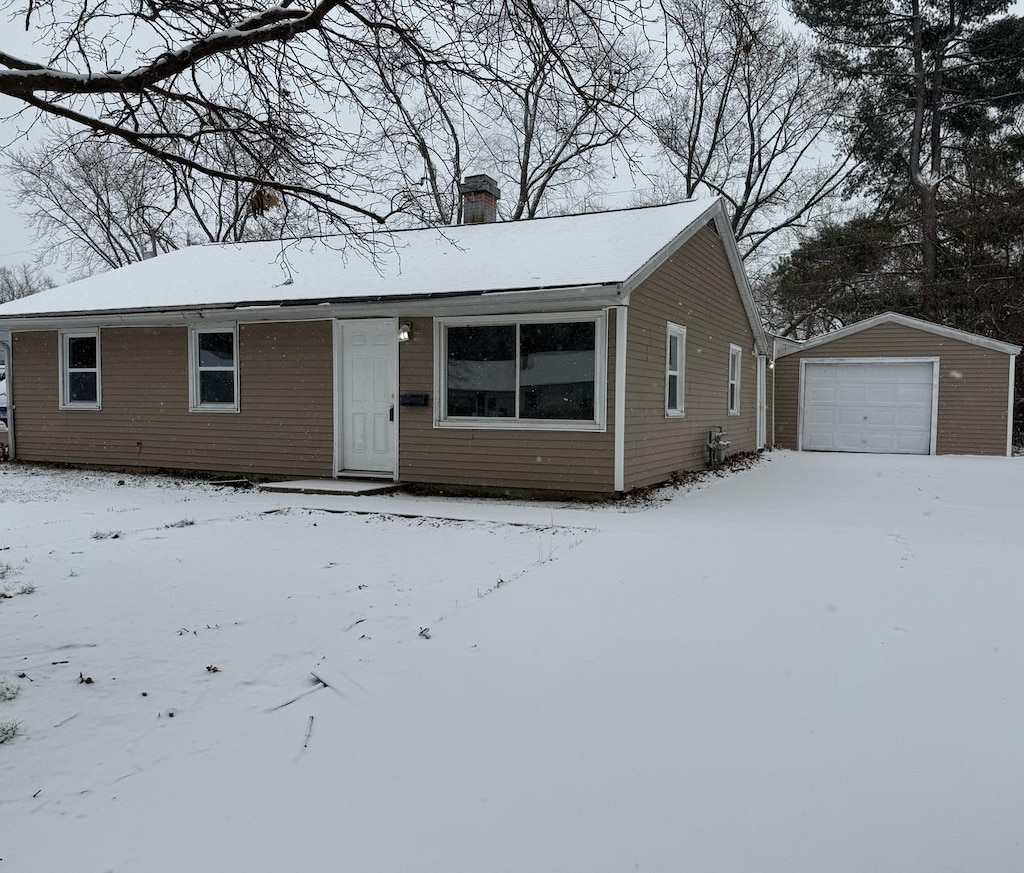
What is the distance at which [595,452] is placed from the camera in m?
8.70

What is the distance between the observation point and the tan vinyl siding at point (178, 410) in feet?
33.7

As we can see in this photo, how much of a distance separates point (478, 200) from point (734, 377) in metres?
6.03

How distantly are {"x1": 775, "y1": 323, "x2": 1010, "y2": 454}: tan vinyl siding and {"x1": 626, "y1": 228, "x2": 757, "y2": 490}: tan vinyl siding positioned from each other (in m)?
3.45

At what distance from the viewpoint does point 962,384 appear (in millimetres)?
15883

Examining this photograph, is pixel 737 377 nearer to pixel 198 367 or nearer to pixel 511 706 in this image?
pixel 198 367

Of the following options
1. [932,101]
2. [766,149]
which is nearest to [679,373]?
[766,149]

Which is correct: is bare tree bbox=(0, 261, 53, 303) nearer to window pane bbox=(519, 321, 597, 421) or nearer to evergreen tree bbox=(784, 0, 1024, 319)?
evergreen tree bbox=(784, 0, 1024, 319)

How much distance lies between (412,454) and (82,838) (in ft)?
25.0

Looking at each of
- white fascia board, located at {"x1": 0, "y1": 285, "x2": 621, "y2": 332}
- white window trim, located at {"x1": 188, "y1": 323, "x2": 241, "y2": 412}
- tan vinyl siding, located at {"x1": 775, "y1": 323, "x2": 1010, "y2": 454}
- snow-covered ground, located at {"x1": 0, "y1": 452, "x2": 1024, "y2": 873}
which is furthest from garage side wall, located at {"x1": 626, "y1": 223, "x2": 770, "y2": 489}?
white window trim, located at {"x1": 188, "y1": 323, "x2": 241, "y2": 412}

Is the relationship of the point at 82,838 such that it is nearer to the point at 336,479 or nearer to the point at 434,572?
the point at 434,572

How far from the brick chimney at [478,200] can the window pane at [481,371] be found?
192 inches

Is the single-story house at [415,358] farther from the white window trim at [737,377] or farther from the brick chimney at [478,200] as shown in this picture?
the white window trim at [737,377]

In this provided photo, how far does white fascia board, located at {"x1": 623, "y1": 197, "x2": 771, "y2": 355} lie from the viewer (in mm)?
8461

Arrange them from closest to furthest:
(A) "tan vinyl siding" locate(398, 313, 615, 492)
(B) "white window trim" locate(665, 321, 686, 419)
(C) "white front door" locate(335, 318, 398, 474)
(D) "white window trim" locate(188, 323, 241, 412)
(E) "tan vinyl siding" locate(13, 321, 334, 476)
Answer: (A) "tan vinyl siding" locate(398, 313, 615, 492) → (C) "white front door" locate(335, 318, 398, 474) → (E) "tan vinyl siding" locate(13, 321, 334, 476) → (B) "white window trim" locate(665, 321, 686, 419) → (D) "white window trim" locate(188, 323, 241, 412)
